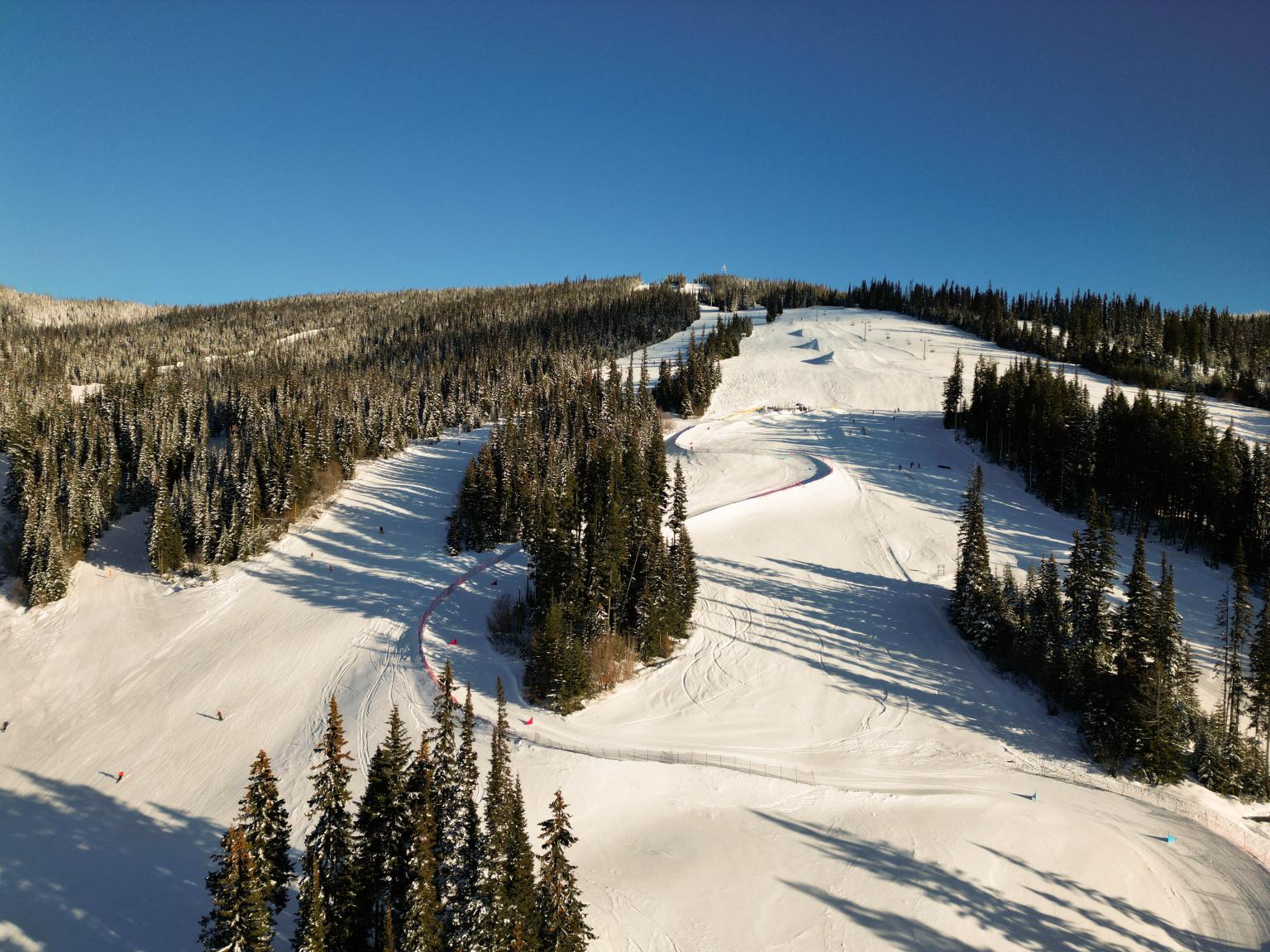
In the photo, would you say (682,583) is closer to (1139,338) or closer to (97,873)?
(97,873)

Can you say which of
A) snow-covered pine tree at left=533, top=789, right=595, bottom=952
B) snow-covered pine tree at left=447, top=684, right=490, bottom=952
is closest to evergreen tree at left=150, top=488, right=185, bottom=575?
snow-covered pine tree at left=447, top=684, right=490, bottom=952

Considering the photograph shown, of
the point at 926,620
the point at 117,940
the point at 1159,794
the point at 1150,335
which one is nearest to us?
the point at 117,940

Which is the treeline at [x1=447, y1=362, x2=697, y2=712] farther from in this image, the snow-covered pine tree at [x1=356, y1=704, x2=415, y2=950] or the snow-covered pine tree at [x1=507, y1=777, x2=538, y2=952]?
the snow-covered pine tree at [x1=507, y1=777, x2=538, y2=952]

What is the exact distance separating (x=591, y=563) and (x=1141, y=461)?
5584 cm

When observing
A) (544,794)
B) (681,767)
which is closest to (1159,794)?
(681,767)

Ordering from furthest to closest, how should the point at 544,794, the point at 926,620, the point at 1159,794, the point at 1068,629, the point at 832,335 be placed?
the point at 832,335
the point at 926,620
the point at 1068,629
the point at 1159,794
the point at 544,794

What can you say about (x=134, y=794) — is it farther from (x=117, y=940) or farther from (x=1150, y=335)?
(x=1150, y=335)

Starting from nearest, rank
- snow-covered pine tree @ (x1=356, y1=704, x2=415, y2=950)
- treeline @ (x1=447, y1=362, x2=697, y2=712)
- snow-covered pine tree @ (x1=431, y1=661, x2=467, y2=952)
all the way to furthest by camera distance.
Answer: snow-covered pine tree @ (x1=431, y1=661, x2=467, y2=952)
snow-covered pine tree @ (x1=356, y1=704, x2=415, y2=950)
treeline @ (x1=447, y1=362, x2=697, y2=712)

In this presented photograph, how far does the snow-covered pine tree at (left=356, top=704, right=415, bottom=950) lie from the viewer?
Result: 21219mm

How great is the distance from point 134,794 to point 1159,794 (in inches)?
2044

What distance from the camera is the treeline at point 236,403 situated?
63.7 metres

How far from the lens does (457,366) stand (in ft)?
425

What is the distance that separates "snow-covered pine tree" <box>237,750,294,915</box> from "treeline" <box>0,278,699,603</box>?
49287 mm

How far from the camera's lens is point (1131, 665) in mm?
34875
